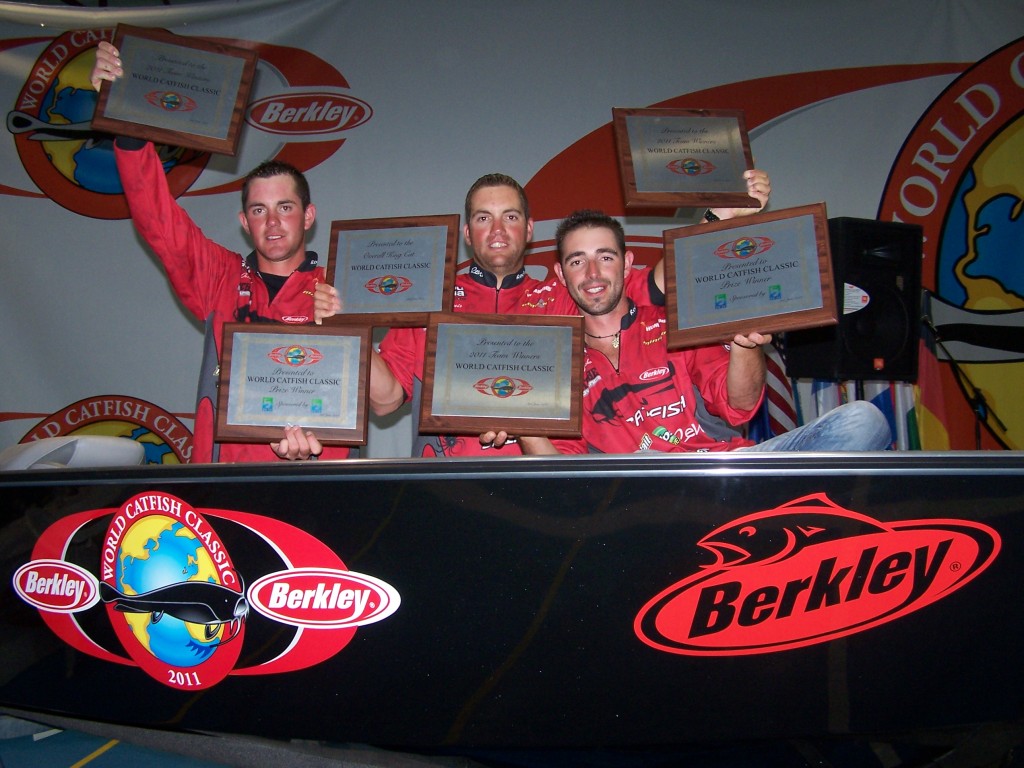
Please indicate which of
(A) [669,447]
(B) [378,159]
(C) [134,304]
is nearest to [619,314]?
(A) [669,447]

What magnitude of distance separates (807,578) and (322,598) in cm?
83

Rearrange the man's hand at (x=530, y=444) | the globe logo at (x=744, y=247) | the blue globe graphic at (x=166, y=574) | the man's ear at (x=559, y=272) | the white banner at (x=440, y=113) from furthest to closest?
the white banner at (x=440, y=113) < the man's ear at (x=559, y=272) < the man's hand at (x=530, y=444) < the globe logo at (x=744, y=247) < the blue globe graphic at (x=166, y=574)

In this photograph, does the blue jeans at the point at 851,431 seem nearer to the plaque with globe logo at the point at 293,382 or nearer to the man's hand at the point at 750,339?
the man's hand at the point at 750,339

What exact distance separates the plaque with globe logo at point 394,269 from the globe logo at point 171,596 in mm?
656

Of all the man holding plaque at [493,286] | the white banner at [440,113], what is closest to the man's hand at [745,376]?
the man holding plaque at [493,286]

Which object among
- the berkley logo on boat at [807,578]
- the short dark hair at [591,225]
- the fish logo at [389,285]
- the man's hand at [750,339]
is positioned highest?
the short dark hair at [591,225]

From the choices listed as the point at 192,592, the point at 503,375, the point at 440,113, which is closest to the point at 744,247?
the point at 503,375

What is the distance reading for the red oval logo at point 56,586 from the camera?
1679 mm

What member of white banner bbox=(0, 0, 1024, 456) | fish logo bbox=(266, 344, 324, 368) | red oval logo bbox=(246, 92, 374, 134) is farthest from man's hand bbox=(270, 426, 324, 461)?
red oval logo bbox=(246, 92, 374, 134)

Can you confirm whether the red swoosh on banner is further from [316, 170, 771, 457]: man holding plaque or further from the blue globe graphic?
the blue globe graphic

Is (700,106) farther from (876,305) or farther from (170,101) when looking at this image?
(170,101)

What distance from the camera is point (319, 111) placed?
4.33 meters

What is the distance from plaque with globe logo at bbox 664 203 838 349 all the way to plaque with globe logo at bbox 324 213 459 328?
1.88 feet

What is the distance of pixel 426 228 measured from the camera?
2203 millimetres
